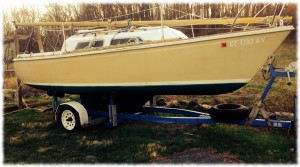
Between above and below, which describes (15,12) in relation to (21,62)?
above

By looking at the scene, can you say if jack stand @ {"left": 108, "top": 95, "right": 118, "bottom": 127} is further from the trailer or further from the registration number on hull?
the registration number on hull

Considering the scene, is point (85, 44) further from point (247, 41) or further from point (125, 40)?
point (247, 41)

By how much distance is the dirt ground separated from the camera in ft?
16.0

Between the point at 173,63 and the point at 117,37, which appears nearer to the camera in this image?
the point at 173,63

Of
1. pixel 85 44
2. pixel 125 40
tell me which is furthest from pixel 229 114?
pixel 85 44

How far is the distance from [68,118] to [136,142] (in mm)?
2060

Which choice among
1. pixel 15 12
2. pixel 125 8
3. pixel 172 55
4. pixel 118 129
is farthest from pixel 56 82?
pixel 15 12

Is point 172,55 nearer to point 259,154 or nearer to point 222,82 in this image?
point 222,82

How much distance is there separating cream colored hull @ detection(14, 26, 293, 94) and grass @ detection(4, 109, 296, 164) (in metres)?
1.04

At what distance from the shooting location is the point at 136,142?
6.05 meters

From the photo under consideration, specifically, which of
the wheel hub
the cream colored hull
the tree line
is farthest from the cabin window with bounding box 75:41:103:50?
the tree line

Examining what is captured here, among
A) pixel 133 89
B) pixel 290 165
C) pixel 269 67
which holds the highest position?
pixel 269 67

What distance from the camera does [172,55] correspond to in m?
5.99

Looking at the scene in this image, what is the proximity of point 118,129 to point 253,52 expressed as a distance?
344 centimetres
